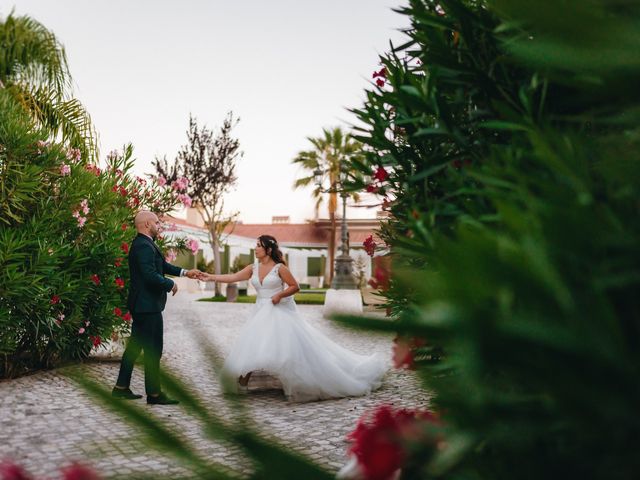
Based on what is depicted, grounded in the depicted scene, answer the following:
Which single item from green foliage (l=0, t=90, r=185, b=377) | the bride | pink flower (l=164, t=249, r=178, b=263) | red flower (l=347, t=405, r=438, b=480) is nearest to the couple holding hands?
the bride

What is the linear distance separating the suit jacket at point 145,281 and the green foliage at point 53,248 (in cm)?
117

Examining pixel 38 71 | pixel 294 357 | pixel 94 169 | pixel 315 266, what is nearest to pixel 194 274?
pixel 294 357

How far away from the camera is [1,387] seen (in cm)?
750

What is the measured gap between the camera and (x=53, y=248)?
7828 millimetres

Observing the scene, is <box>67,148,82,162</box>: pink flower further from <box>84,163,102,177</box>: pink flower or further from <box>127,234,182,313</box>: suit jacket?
<box>127,234,182,313</box>: suit jacket

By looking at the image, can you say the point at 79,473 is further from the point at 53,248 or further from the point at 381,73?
the point at 53,248

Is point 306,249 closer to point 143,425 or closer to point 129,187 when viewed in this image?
point 129,187

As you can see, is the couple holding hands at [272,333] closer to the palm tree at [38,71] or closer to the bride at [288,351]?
the bride at [288,351]

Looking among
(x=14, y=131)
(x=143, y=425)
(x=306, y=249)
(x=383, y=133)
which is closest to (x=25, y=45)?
(x=14, y=131)

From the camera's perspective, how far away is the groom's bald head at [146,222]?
7.32 meters

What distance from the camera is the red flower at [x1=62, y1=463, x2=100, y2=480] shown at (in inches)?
29.2

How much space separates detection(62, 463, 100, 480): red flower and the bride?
636 centimetres

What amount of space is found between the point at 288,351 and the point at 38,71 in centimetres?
934

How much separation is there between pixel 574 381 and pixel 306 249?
155 ft
